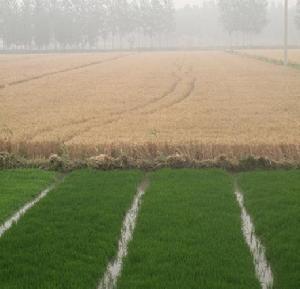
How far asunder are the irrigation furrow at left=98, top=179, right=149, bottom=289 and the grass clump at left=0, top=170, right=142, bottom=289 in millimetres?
91

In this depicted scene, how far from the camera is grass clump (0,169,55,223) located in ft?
35.1

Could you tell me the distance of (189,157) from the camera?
14055 millimetres

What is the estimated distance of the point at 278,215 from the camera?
958cm

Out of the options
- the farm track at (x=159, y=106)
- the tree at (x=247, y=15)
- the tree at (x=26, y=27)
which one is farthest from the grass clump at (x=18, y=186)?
the tree at (x=247, y=15)

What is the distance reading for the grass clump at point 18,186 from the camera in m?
10.7

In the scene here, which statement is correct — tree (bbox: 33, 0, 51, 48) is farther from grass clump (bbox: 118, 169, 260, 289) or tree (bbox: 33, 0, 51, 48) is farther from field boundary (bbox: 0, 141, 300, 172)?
grass clump (bbox: 118, 169, 260, 289)

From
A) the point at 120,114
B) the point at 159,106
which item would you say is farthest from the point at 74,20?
the point at 120,114

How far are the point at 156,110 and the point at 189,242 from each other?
1413cm

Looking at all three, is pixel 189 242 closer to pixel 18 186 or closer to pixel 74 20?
pixel 18 186

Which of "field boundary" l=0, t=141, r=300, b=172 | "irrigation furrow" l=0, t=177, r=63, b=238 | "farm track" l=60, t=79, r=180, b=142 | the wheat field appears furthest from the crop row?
"farm track" l=60, t=79, r=180, b=142

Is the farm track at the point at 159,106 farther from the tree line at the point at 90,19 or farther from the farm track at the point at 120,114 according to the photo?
the tree line at the point at 90,19

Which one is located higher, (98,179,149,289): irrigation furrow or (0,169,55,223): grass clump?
(0,169,55,223): grass clump

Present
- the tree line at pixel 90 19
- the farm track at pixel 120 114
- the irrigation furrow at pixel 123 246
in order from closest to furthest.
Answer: the irrigation furrow at pixel 123 246, the farm track at pixel 120 114, the tree line at pixel 90 19

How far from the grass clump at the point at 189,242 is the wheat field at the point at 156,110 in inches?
146
